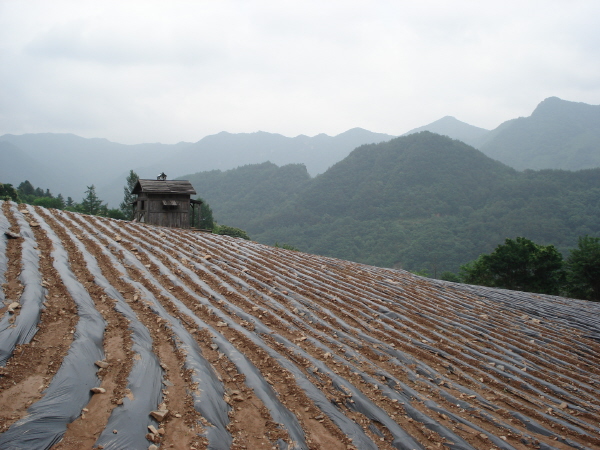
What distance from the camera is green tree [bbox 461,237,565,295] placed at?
21.2 meters

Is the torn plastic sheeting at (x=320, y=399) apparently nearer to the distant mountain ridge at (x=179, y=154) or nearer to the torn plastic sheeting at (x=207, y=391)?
the torn plastic sheeting at (x=207, y=391)

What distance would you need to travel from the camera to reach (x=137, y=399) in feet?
8.03

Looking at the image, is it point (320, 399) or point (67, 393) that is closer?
point (67, 393)

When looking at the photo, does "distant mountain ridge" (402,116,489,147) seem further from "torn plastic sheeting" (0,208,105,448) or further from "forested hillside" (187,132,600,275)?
"torn plastic sheeting" (0,208,105,448)

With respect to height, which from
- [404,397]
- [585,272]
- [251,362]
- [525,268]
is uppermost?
[251,362]

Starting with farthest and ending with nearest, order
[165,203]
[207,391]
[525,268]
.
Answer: [525,268] → [165,203] → [207,391]

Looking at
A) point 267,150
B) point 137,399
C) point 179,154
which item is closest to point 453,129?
point 267,150

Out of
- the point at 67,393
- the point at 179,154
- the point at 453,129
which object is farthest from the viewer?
the point at 179,154

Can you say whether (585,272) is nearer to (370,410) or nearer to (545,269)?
(545,269)

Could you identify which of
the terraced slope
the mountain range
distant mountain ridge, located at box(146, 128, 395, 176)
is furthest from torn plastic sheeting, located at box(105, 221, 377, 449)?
distant mountain ridge, located at box(146, 128, 395, 176)

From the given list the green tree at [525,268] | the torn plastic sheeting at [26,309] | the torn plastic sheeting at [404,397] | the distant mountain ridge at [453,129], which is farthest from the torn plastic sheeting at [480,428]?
the distant mountain ridge at [453,129]

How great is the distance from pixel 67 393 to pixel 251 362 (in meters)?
1.44

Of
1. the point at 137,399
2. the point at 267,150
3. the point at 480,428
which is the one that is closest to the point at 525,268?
the point at 480,428

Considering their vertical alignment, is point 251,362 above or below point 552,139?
below
